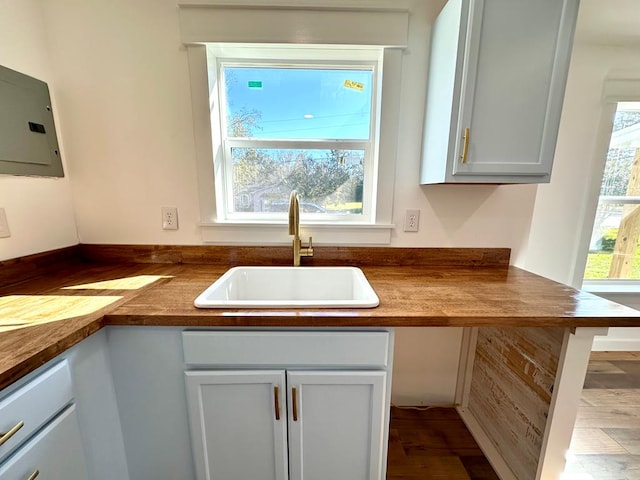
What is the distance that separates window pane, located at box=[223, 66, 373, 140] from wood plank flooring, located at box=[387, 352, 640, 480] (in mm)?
1650

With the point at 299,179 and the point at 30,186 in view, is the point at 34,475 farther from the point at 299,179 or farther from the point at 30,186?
the point at 299,179

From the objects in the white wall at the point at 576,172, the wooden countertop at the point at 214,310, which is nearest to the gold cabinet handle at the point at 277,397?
the wooden countertop at the point at 214,310

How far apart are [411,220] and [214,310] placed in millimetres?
1067

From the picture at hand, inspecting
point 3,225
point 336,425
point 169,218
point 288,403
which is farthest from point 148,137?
point 336,425

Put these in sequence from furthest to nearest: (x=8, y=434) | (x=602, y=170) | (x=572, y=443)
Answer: (x=602, y=170), (x=572, y=443), (x=8, y=434)

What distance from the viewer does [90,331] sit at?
786 millimetres

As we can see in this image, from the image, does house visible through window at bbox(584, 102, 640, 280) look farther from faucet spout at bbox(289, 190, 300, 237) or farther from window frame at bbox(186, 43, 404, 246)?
faucet spout at bbox(289, 190, 300, 237)

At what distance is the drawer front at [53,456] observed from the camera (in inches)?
24.7

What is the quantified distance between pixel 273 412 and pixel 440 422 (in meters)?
1.15

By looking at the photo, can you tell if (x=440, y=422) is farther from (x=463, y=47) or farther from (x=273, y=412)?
(x=463, y=47)

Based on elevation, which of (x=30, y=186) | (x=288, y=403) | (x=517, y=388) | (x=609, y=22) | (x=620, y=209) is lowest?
(x=517, y=388)

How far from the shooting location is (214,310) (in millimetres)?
872

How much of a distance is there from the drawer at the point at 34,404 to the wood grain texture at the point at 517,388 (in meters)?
1.57

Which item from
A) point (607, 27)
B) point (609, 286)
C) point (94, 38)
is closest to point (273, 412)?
point (94, 38)
